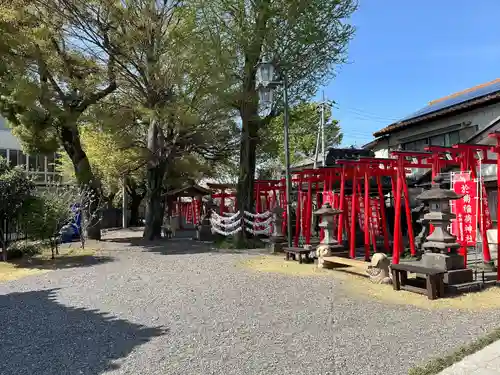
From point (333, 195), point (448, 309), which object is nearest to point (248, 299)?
point (448, 309)

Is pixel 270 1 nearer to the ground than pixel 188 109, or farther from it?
farther from it

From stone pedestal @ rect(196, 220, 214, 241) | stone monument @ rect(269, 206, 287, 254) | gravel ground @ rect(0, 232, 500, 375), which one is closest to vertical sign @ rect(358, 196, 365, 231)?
stone monument @ rect(269, 206, 287, 254)

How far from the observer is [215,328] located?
209 inches

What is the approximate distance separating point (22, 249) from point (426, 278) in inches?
480

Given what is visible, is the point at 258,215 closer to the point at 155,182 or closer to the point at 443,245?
the point at 155,182

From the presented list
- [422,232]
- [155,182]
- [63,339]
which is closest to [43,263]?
[155,182]

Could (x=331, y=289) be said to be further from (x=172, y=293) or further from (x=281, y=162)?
(x=281, y=162)

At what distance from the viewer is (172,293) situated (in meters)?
7.43

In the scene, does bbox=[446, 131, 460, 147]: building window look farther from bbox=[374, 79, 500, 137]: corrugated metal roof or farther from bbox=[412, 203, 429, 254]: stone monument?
bbox=[412, 203, 429, 254]: stone monument

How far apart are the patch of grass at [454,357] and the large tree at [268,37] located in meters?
10.2

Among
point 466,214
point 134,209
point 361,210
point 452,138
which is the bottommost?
point 466,214

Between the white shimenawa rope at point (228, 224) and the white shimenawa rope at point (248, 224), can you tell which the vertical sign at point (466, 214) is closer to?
the white shimenawa rope at point (248, 224)

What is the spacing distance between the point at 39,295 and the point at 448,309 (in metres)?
7.23

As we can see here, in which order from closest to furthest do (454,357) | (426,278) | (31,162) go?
(454,357)
(426,278)
(31,162)
